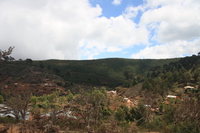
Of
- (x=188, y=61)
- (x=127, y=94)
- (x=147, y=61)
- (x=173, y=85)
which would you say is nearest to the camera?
(x=173, y=85)

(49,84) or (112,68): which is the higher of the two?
(112,68)

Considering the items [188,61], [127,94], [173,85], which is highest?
[188,61]

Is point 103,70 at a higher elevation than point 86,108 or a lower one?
higher

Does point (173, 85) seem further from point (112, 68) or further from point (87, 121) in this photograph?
point (112, 68)

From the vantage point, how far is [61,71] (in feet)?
289

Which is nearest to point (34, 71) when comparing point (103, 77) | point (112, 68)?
point (103, 77)

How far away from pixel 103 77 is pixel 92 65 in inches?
726

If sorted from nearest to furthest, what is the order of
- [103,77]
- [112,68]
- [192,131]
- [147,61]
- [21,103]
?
[192,131], [21,103], [103,77], [112,68], [147,61]

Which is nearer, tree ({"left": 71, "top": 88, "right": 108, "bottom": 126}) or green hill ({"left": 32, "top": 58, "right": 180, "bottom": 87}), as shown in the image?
tree ({"left": 71, "top": 88, "right": 108, "bottom": 126})

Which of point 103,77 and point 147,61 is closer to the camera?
point 103,77

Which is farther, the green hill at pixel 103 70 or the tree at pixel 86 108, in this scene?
the green hill at pixel 103 70

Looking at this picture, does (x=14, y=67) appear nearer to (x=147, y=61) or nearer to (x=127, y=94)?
(x=127, y=94)

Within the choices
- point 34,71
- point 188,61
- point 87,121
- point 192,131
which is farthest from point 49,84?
point 188,61

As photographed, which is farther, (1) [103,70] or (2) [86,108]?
(1) [103,70]
